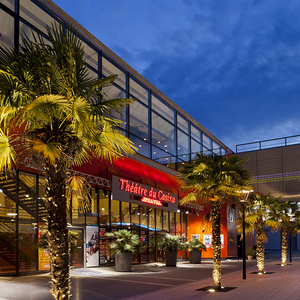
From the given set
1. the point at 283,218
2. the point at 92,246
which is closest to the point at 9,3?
the point at 92,246

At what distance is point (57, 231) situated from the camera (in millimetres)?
6180

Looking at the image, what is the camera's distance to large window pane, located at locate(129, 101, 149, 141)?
73.5ft

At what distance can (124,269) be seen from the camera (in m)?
19.2

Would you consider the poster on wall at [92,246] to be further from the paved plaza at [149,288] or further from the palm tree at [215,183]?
the palm tree at [215,183]

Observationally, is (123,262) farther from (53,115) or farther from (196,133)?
(196,133)

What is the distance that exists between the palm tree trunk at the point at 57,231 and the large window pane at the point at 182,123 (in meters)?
22.8

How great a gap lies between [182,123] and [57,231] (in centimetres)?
2404

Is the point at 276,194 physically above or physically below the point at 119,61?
below

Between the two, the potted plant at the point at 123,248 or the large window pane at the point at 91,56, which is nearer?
the potted plant at the point at 123,248

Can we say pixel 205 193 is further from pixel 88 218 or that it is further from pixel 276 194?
pixel 276 194

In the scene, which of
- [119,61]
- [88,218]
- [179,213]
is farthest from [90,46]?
[179,213]

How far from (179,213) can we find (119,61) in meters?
14.5

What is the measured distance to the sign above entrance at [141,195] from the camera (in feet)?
68.2

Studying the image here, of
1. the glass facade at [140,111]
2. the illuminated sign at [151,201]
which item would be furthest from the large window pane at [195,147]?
the illuminated sign at [151,201]
